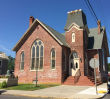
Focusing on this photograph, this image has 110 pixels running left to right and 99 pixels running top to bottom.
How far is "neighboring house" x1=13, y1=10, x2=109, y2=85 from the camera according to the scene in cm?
2158

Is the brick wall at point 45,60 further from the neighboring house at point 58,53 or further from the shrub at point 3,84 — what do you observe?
the shrub at point 3,84

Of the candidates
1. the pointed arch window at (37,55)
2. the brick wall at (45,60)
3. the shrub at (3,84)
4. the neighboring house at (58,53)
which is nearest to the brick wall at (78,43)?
the neighboring house at (58,53)

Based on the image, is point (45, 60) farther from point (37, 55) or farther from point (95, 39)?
point (95, 39)

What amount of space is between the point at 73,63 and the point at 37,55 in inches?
227

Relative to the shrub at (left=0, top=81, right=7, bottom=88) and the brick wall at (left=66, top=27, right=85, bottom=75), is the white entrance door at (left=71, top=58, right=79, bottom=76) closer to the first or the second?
the brick wall at (left=66, top=27, right=85, bottom=75)

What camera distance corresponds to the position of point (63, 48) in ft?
72.4

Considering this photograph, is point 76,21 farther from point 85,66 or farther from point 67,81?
point 67,81

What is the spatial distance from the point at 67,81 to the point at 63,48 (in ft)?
15.7

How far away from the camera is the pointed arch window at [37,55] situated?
23205 mm

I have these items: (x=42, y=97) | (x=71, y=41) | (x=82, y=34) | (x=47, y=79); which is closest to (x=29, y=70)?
(x=47, y=79)

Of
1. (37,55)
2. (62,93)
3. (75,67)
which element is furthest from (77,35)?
(62,93)

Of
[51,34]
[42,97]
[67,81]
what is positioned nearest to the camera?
[42,97]

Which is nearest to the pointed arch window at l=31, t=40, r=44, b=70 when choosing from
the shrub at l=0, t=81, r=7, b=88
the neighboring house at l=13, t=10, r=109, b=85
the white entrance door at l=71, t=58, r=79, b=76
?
the neighboring house at l=13, t=10, r=109, b=85

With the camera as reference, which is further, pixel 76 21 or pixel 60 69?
pixel 76 21
